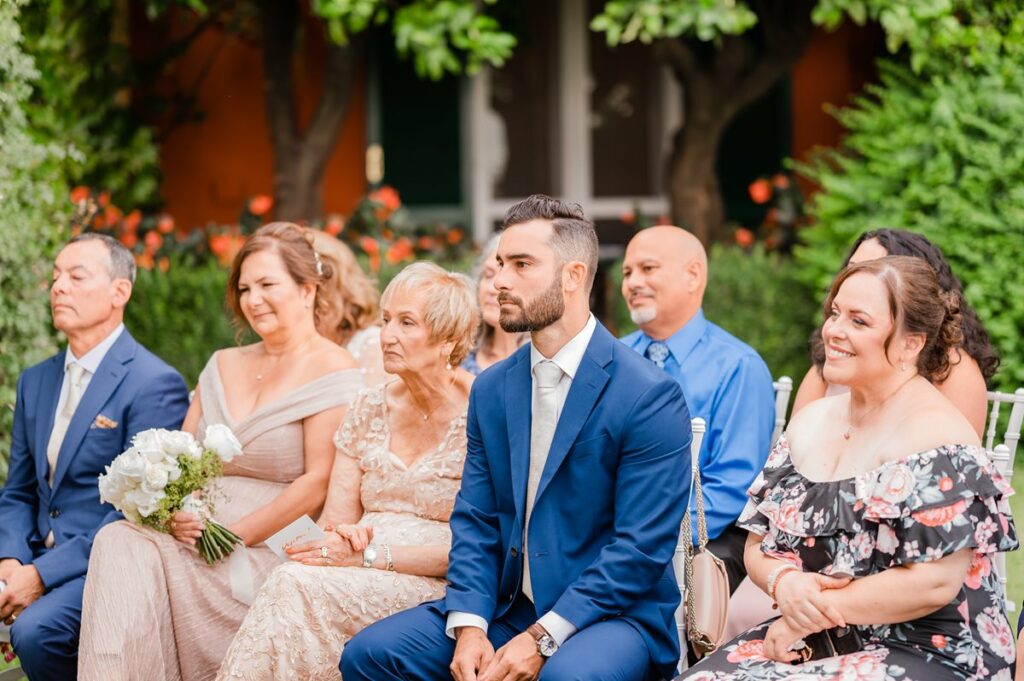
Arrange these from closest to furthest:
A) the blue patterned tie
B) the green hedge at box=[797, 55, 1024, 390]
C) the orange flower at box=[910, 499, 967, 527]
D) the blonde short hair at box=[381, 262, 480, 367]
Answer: the orange flower at box=[910, 499, 967, 527] < the blonde short hair at box=[381, 262, 480, 367] < the blue patterned tie < the green hedge at box=[797, 55, 1024, 390]

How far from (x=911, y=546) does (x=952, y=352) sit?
1.22 m

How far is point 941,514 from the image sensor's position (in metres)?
3.25

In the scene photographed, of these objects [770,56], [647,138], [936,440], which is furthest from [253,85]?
[936,440]

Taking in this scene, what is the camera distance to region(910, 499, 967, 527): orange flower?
3.24 metres

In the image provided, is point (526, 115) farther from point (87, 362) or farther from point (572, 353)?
point (572, 353)

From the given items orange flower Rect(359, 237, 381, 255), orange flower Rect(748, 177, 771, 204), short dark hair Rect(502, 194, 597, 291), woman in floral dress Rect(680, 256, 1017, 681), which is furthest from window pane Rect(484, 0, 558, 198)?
woman in floral dress Rect(680, 256, 1017, 681)

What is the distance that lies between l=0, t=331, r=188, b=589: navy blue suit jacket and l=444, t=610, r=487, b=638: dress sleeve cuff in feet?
5.37

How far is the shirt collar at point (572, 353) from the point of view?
3900 mm

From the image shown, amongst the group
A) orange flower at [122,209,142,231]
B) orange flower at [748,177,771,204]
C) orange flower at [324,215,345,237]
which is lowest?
orange flower at [324,215,345,237]

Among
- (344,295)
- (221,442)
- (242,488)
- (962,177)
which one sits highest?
(962,177)

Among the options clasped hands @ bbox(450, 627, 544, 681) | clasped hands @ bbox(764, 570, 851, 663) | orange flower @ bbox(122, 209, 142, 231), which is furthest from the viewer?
orange flower @ bbox(122, 209, 142, 231)

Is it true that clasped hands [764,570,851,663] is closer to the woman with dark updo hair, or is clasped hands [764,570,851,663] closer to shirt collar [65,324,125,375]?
the woman with dark updo hair

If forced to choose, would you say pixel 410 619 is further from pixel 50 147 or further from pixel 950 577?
pixel 50 147

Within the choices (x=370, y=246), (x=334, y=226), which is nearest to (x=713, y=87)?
(x=370, y=246)
